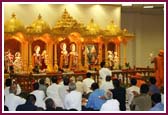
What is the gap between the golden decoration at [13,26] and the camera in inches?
575

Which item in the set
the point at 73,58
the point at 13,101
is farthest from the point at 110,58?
the point at 13,101

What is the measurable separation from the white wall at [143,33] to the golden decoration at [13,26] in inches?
338

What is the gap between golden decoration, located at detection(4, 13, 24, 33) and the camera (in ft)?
48.0

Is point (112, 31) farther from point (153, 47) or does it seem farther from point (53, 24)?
point (153, 47)

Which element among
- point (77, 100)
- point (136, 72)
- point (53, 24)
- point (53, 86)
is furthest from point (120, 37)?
point (77, 100)

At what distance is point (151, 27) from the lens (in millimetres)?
23078

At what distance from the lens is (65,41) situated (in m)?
17.2

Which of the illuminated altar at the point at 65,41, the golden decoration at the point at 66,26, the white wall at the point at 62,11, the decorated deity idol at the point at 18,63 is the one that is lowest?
the decorated deity idol at the point at 18,63

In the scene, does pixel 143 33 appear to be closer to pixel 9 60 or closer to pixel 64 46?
pixel 64 46

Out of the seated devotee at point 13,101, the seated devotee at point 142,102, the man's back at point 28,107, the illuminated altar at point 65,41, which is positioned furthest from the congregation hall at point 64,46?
the man's back at point 28,107

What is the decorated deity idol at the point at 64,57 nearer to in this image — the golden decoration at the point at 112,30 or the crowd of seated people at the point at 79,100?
the golden decoration at the point at 112,30

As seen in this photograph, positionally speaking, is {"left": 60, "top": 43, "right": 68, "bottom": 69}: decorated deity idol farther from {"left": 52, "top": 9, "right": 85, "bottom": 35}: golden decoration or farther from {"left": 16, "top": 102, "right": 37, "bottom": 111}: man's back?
{"left": 16, "top": 102, "right": 37, "bottom": 111}: man's back

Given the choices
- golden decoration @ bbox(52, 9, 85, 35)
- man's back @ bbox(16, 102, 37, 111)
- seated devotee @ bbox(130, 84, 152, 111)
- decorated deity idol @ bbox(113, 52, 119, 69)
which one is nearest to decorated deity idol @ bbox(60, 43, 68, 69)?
golden decoration @ bbox(52, 9, 85, 35)

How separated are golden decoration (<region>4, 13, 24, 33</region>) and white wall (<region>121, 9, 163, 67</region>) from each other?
8.58m
